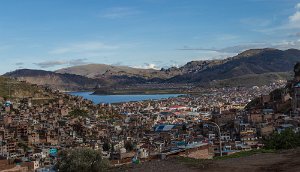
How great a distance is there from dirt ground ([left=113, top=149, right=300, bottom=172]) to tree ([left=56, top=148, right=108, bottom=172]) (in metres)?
0.90

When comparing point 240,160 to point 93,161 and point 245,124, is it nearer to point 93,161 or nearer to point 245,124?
point 93,161

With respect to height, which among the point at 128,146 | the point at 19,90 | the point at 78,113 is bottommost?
the point at 128,146

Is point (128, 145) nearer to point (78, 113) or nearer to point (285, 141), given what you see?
point (285, 141)

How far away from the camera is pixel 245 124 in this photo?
47.7m

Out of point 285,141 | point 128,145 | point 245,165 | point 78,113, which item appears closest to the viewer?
point 245,165

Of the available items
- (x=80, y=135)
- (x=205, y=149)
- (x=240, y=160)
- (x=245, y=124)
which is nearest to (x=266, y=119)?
(x=245, y=124)

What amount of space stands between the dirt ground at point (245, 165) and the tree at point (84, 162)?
2.97 ft

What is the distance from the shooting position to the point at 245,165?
16062 mm

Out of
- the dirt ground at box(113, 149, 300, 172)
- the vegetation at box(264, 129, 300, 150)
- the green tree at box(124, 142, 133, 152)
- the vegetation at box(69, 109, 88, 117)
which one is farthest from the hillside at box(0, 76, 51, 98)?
the dirt ground at box(113, 149, 300, 172)

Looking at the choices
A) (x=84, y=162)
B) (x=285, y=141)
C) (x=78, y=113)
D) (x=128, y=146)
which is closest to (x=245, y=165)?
(x=84, y=162)

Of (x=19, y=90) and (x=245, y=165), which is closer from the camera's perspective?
(x=245, y=165)

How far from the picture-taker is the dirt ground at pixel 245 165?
49.2 feet

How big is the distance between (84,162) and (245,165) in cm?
595

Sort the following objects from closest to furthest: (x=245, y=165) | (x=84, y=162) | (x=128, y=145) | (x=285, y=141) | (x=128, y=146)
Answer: (x=245, y=165)
(x=84, y=162)
(x=285, y=141)
(x=128, y=146)
(x=128, y=145)
